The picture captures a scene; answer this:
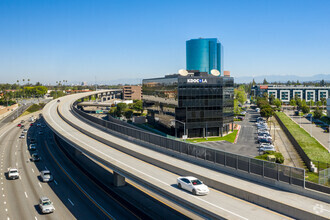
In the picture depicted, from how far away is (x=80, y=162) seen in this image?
5706 cm

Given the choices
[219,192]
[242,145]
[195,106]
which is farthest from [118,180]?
[195,106]

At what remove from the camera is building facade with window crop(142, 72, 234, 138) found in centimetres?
8000

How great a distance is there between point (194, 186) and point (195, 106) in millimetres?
55843

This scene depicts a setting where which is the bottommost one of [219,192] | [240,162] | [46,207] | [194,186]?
[46,207]

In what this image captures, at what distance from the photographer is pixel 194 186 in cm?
2594

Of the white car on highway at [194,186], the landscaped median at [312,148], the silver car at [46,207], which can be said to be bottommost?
the landscaped median at [312,148]

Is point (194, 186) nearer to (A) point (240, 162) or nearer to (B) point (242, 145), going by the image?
(A) point (240, 162)

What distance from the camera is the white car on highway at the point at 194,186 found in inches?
1010

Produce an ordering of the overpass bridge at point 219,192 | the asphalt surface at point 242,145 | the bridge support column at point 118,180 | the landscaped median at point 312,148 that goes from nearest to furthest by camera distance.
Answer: the overpass bridge at point 219,192, the bridge support column at point 118,180, the landscaped median at point 312,148, the asphalt surface at point 242,145

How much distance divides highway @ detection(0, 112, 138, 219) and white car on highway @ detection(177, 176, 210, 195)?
6936 millimetres

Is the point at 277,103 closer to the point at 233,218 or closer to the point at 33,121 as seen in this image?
the point at 33,121

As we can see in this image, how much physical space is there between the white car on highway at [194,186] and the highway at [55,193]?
6936 millimetres

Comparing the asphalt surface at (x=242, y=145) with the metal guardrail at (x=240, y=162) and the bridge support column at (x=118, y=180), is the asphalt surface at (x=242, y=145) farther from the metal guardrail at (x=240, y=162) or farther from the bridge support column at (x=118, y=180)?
the bridge support column at (x=118, y=180)

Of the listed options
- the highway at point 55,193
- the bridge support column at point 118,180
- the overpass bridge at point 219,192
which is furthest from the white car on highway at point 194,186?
the bridge support column at point 118,180
